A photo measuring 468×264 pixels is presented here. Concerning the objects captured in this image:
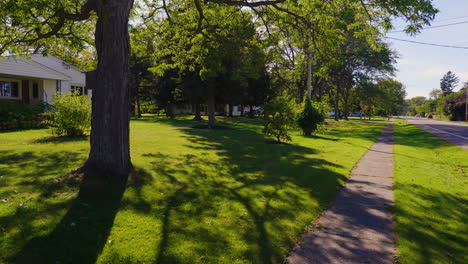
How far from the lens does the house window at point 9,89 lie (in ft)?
81.2

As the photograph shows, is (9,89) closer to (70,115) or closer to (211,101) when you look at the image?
(70,115)

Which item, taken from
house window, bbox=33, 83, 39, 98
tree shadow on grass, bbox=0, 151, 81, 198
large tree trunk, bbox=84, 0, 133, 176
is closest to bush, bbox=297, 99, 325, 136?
tree shadow on grass, bbox=0, 151, 81, 198

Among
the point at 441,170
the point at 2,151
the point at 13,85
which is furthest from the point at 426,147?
the point at 13,85

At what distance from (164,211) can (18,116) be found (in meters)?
16.3

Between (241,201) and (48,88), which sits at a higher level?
(48,88)

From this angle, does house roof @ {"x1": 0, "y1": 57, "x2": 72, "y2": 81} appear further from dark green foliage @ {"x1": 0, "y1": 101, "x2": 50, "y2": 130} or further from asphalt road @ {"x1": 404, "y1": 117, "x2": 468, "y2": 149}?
asphalt road @ {"x1": 404, "y1": 117, "x2": 468, "y2": 149}

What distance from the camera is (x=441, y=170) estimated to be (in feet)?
33.2

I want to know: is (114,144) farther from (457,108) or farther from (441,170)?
(457,108)

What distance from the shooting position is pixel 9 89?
25125 millimetres

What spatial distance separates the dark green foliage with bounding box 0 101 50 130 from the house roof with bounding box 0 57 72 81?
4.28 m

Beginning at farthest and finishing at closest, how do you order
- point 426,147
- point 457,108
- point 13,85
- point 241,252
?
point 457,108 → point 13,85 → point 426,147 → point 241,252

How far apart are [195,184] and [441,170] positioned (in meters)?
8.14

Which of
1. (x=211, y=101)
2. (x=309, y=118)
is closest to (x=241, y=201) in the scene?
(x=309, y=118)

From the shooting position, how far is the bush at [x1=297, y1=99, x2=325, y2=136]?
2069 cm
